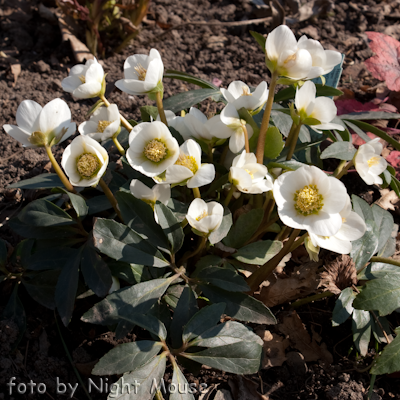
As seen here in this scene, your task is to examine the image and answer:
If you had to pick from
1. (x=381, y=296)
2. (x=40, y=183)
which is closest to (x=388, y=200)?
(x=381, y=296)

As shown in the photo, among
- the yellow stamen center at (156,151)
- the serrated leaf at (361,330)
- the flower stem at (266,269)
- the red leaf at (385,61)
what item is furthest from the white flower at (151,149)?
the red leaf at (385,61)

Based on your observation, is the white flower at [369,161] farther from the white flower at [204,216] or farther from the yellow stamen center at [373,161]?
the white flower at [204,216]

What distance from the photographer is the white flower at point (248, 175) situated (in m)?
0.86

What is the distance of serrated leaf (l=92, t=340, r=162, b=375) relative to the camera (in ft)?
2.55

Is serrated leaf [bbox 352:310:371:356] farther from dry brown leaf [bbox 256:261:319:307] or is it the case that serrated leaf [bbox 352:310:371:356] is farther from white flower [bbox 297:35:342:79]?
white flower [bbox 297:35:342:79]

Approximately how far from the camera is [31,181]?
3.51 feet

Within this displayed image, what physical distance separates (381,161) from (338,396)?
0.63m

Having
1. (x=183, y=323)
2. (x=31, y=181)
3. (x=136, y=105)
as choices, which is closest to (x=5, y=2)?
(x=136, y=105)

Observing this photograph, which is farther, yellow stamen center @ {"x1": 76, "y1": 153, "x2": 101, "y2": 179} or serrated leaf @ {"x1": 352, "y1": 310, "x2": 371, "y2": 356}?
serrated leaf @ {"x1": 352, "y1": 310, "x2": 371, "y2": 356}

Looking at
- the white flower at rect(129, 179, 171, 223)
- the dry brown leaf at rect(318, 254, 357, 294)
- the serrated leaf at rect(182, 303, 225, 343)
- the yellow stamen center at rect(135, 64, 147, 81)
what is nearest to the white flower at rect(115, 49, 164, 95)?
the yellow stamen center at rect(135, 64, 147, 81)

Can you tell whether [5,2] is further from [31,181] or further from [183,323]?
[183,323]

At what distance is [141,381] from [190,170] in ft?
1.49

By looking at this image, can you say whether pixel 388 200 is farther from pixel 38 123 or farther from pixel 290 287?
pixel 38 123

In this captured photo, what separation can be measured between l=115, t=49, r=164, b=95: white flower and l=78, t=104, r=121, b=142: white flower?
7cm
